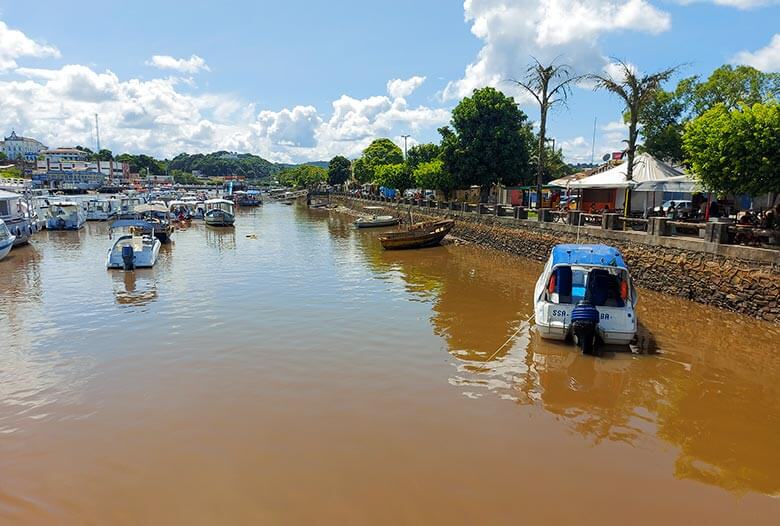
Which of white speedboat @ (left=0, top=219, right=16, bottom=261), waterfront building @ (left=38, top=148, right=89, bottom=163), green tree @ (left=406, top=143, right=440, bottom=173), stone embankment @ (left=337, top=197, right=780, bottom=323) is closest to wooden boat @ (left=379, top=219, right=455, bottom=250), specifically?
stone embankment @ (left=337, top=197, right=780, bottom=323)

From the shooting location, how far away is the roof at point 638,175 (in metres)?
21.9

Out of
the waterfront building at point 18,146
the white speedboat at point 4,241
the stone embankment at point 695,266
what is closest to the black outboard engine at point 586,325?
the stone embankment at point 695,266

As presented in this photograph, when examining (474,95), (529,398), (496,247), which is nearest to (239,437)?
(529,398)

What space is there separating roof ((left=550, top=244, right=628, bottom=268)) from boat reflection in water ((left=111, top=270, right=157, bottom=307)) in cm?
1389

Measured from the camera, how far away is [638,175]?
880 inches

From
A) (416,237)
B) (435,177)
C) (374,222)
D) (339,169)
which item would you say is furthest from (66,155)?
(416,237)

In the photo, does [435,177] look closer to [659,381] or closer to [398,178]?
[398,178]

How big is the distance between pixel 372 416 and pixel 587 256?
Answer: 23.8 ft

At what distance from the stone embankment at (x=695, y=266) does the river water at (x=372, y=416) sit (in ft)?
2.00

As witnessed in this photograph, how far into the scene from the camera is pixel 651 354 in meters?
11.9

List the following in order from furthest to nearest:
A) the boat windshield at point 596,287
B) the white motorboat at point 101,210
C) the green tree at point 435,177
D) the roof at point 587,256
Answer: the white motorboat at point 101,210 → the green tree at point 435,177 → the roof at point 587,256 → the boat windshield at point 596,287

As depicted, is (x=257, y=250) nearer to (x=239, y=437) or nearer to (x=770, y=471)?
(x=239, y=437)

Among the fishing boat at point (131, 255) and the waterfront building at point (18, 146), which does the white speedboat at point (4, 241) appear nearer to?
the fishing boat at point (131, 255)

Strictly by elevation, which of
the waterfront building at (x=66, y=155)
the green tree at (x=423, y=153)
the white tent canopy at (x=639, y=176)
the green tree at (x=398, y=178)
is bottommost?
the white tent canopy at (x=639, y=176)
